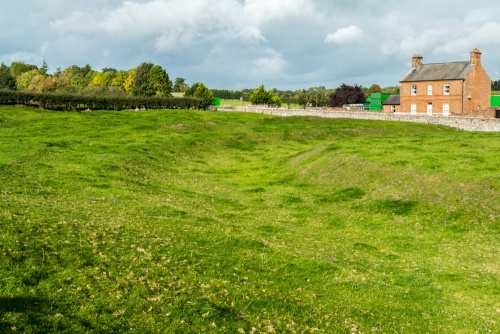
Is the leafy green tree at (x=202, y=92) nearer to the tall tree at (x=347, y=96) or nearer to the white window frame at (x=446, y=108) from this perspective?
the tall tree at (x=347, y=96)

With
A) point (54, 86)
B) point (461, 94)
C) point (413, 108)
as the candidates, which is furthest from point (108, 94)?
point (461, 94)

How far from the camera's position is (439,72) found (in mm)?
110188

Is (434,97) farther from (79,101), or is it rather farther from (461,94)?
(79,101)

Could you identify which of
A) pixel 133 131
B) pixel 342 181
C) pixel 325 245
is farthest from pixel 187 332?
pixel 133 131

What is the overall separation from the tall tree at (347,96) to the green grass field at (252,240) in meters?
122

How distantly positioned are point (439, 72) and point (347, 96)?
5926 centimetres

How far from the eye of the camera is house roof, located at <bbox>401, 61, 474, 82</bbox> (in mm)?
106125

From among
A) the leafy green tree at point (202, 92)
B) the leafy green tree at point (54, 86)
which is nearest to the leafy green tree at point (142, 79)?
the leafy green tree at point (202, 92)

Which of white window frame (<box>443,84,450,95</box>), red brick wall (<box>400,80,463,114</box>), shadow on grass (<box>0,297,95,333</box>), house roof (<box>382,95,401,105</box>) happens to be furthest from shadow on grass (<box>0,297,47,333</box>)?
house roof (<box>382,95,401,105</box>)

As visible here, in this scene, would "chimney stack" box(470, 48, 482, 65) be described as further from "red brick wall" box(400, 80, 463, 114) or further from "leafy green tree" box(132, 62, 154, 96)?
"leafy green tree" box(132, 62, 154, 96)

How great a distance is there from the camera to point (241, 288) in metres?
15.3

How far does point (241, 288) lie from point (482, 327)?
772 cm

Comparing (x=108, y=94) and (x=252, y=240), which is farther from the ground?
(x=108, y=94)

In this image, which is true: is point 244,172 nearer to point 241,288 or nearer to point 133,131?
point 133,131
